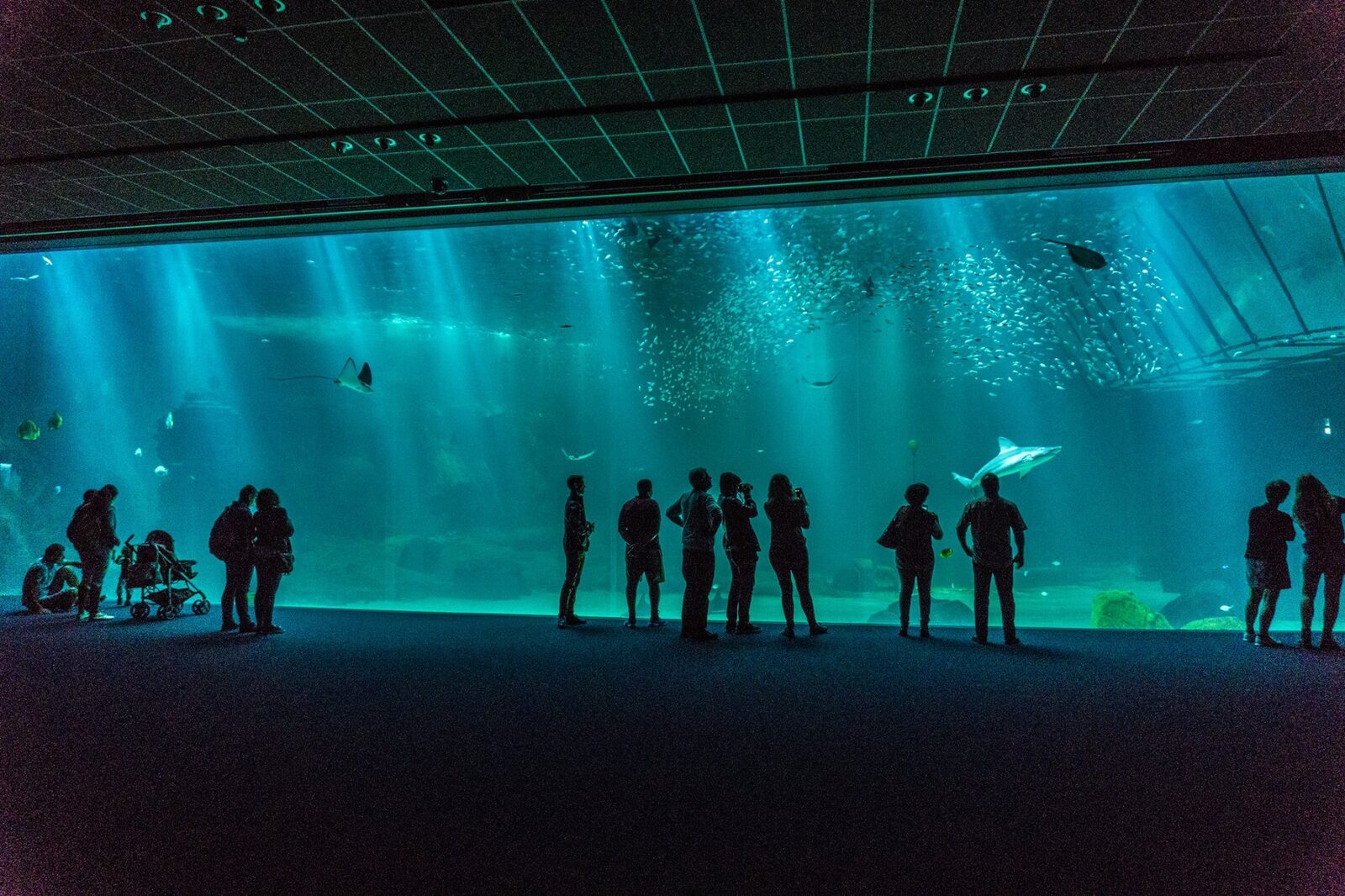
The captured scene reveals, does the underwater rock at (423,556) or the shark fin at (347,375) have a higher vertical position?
the shark fin at (347,375)

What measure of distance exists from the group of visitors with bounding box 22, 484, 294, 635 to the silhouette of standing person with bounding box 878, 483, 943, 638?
718cm

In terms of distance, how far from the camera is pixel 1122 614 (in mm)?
15359

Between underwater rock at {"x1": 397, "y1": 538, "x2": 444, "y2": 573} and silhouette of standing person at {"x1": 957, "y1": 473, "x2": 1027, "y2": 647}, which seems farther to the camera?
underwater rock at {"x1": 397, "y1": 538, "x2": 444, "y2": 573}

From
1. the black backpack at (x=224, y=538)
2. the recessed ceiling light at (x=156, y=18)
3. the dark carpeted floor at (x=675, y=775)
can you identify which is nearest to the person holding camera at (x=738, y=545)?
the dark carpeted floor at (x=675, y=775)

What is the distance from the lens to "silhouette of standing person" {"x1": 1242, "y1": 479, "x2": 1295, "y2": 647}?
282 inches

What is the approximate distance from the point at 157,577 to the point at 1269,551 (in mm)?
14939

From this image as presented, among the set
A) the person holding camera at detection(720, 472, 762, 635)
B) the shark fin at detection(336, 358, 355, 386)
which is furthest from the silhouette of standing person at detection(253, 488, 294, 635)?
the person holding camera at detection(720, 472, 762, 635)

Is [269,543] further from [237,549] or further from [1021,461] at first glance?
[1021,461]

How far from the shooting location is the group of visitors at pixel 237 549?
796 centimetres

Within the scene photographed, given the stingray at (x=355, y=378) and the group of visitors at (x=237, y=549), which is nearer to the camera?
the group of visitors at (x=237, y=549)

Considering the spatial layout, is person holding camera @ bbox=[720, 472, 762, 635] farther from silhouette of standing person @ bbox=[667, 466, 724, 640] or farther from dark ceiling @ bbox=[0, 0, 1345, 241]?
dark ceiling @ bbox=[0, 0, 1345, 241]

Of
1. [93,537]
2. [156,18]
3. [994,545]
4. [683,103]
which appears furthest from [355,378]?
[994,545]

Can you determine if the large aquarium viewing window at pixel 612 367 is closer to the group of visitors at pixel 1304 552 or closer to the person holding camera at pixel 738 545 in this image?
the group of visitors at pixel 1304 552

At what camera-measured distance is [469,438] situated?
128 feet
